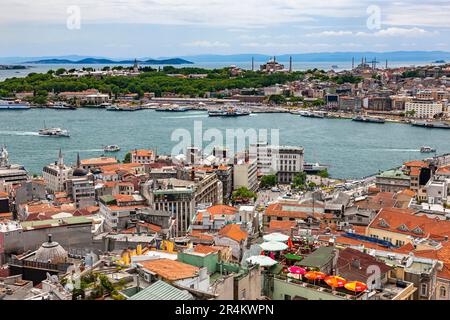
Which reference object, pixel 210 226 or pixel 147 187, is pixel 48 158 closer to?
pixel 147 187

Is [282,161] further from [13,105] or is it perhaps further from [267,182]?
[13,105]

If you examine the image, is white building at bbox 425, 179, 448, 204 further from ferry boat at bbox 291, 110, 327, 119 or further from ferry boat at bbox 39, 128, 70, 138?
ferry boat at bbox 291, 110, 327, 119

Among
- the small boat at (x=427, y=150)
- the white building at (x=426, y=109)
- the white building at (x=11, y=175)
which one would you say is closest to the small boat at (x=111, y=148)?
the white building at (x=11, y=175)

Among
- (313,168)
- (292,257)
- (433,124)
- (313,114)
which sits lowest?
(313,168)

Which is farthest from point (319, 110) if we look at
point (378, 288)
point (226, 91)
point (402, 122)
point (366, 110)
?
point (378, 288)

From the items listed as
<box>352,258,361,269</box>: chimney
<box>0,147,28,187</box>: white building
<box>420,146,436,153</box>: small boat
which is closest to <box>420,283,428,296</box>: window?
<box>352,258,361,269</box>: chimney

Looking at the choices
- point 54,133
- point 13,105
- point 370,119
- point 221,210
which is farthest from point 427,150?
point 13,105
